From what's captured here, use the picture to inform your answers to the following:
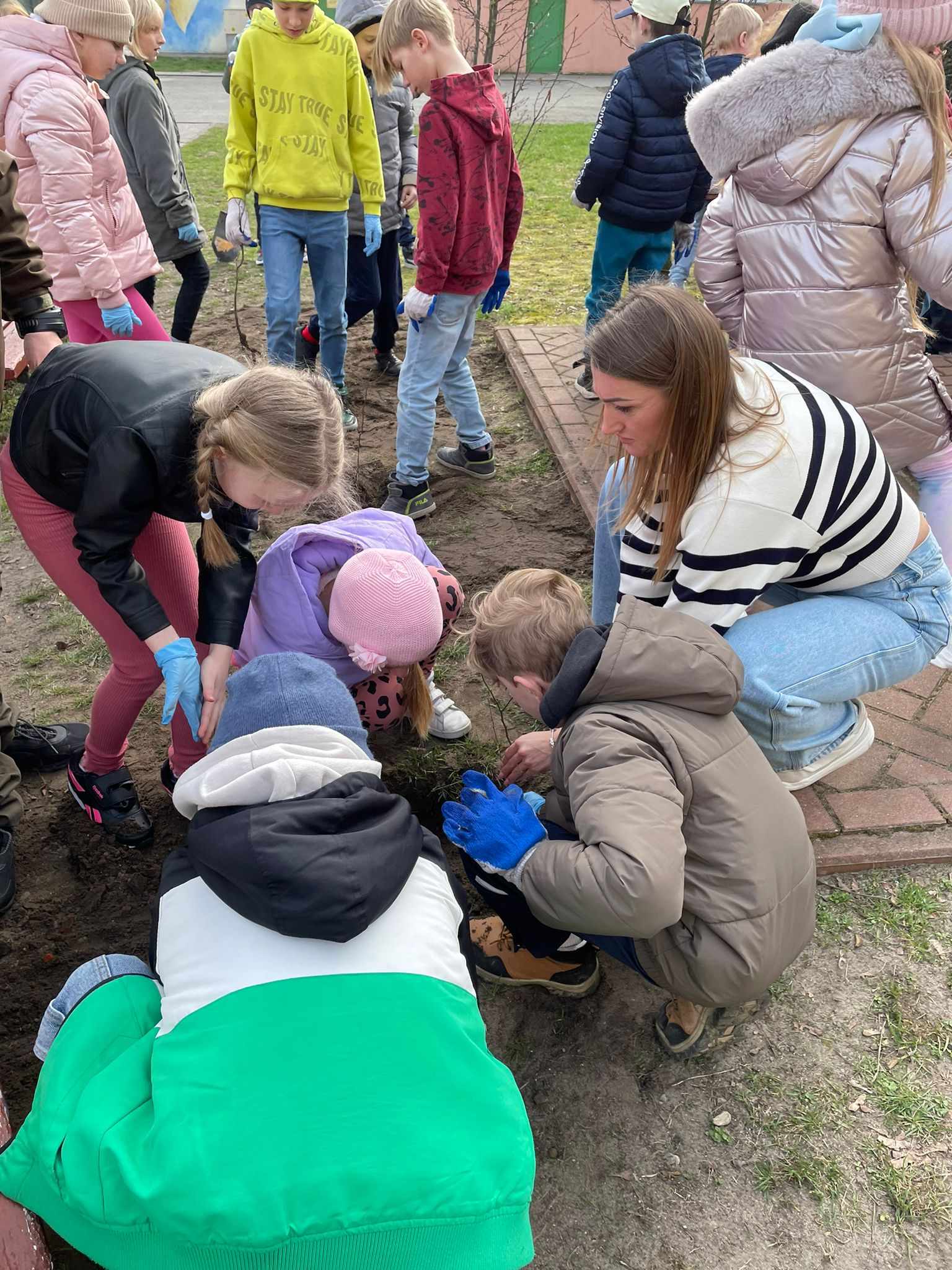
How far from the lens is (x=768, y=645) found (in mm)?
2289

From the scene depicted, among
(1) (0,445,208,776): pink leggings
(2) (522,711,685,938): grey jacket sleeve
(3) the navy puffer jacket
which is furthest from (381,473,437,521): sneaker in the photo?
(2) (522,711,685,938): grey jacket sleeve

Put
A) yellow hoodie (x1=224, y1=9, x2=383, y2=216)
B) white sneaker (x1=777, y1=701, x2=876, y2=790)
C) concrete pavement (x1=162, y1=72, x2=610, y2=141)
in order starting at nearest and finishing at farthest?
white sneaker (x1=777, y1=701, x2=876, y2=790) → yellow hoodie (x1=224, y1=9, x2=383, y2=216) → concrete pavement (x1=162, y1=72, x2=610, y2=141)

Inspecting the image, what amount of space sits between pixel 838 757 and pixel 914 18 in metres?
1.87

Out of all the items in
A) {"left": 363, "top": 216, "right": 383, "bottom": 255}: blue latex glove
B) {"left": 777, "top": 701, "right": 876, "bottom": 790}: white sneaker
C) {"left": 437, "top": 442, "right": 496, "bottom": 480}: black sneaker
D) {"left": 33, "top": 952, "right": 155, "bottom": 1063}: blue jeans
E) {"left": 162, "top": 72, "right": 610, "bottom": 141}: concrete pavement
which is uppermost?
{"left": 363, "top": 216, "right": 383, "bottom": 255}: blue latex glove

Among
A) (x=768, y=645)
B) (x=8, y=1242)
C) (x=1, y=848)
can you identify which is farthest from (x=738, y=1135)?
(x=1, y=848)

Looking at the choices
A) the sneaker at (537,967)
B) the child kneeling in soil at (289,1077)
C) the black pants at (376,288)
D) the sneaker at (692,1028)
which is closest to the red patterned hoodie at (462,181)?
the black pants at (376,288)

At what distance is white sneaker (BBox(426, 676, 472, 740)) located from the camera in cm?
290

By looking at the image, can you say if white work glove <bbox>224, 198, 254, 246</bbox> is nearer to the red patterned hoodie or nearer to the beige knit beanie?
the beige knit beanie

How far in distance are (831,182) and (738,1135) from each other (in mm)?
2299

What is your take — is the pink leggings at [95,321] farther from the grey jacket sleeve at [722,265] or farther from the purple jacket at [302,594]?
the grey jacket sleeve at [722,265]

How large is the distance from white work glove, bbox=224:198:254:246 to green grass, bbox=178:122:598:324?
5.75ft

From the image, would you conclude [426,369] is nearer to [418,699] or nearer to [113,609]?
[418,699]

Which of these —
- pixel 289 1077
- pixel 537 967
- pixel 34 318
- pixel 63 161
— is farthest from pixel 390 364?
pixel 289 1077

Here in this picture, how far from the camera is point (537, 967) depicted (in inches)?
86.2
